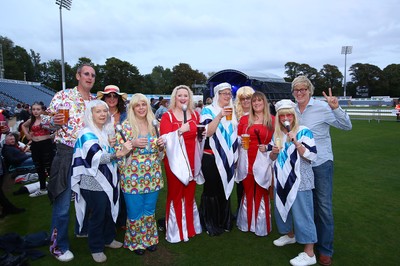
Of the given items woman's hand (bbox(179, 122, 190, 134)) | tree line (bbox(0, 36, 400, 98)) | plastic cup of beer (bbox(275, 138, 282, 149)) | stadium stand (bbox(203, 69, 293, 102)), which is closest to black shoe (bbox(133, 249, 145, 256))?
woman's hand (bbox(179, 122, 190, 134))

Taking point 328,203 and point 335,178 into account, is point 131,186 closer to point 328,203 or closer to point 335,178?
point 328,203

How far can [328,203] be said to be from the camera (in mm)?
2998

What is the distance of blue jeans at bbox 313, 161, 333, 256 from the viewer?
2.97m

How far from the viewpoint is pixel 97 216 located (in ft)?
9.93

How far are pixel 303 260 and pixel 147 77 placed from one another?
2817 inches

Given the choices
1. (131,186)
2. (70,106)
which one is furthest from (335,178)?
(70,106)

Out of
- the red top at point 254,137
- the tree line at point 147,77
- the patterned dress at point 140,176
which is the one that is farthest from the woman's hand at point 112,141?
the tree line at point 147,77

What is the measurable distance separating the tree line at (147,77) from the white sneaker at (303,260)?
56399 mm

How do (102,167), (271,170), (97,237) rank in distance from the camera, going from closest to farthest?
(102,167) < (97,237) < (271,170)

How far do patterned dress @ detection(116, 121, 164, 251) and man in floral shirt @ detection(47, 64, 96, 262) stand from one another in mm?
538

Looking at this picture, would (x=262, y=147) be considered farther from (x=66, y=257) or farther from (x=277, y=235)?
(x=66, y=257)

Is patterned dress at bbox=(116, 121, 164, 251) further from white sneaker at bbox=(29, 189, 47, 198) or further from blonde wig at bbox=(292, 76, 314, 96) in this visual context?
white sneaker at bbox=(29, 189, 47, 198)

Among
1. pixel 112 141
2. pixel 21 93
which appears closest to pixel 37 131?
pixel 112 141

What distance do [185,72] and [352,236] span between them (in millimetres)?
72010
